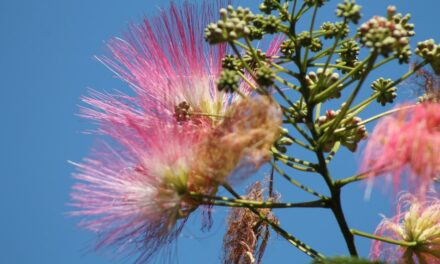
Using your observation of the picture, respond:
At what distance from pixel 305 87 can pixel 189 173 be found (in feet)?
1.75

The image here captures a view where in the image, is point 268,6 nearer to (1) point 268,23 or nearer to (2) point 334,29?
(1) point 268,23

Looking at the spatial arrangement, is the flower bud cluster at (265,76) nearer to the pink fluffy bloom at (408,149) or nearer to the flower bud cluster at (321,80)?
the flower bud cluster at (321,80)

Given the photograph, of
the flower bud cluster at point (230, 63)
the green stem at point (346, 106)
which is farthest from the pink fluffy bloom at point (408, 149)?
the flower bud cluster at point (230, 63)

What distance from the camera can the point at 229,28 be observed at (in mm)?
2822

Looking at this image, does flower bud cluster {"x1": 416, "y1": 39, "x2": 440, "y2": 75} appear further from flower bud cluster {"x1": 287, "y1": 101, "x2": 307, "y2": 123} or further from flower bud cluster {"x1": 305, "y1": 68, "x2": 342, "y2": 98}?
flower bud cluster {"x1": 287, "y1": 101, "x2": 307, "y2": 123}

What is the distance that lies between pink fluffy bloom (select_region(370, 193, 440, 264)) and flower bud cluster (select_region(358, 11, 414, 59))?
1.95ft

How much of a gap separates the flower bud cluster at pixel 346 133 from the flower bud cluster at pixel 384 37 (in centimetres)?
42

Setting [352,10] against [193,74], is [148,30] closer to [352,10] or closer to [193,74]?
[193,74]

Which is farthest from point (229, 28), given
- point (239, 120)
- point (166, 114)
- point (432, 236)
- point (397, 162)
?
point (432, 236)

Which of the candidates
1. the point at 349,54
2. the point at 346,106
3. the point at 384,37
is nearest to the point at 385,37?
the point at 384,37

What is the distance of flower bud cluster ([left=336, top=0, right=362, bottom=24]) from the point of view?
284 centimetres

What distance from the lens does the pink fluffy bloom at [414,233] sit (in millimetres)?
3162

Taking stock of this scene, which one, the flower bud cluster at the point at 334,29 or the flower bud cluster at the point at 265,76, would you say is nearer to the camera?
the flower bud cluster at the point at 265,76

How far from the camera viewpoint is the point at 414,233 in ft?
10.6
